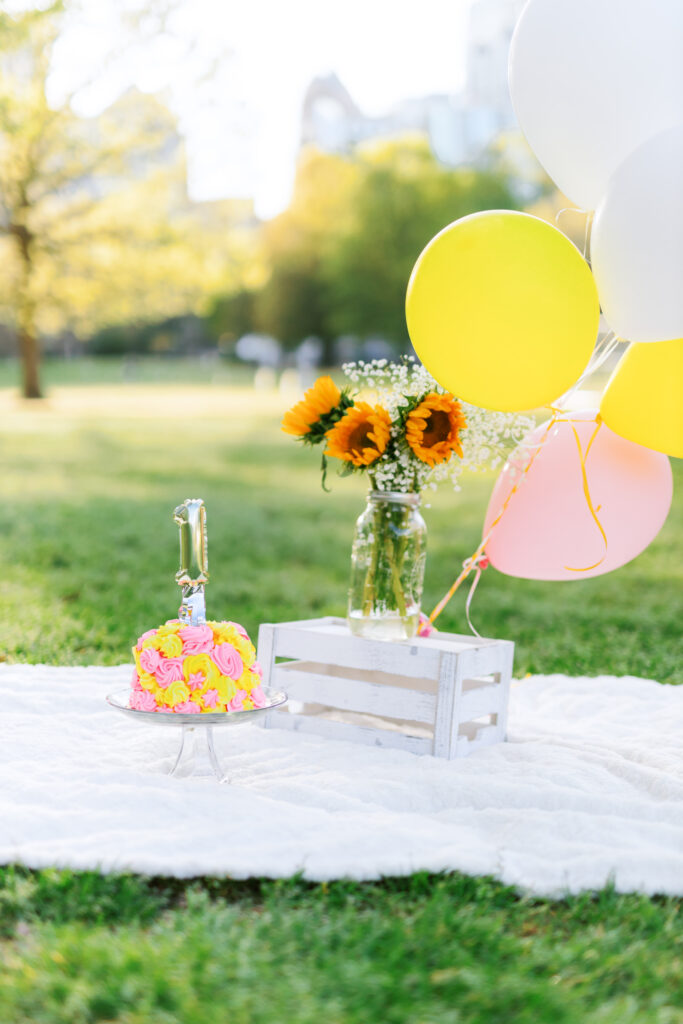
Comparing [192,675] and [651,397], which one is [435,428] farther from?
[192,675]

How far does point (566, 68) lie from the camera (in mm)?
2494

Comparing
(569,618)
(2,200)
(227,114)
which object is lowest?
(569,618)

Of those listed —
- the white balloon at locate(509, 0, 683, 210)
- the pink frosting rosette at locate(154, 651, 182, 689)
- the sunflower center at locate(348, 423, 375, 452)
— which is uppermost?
the white balloon at locate(509, 0, 683, 210)

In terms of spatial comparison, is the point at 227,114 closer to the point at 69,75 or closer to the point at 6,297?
the point at 69,75

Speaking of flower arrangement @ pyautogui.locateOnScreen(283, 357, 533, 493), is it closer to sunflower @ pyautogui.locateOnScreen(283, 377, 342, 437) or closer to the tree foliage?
sunflower @ pyautogui.locateOnScreen(283, 377, 342, 437)

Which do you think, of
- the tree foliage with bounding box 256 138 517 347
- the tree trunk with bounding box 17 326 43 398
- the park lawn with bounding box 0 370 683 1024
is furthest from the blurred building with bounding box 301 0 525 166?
the park lawn with bounding box 0 370 683 1024

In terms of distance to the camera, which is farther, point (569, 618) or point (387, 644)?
point (569, 618)

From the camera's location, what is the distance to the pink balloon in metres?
2.85

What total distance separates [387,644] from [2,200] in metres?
12.5

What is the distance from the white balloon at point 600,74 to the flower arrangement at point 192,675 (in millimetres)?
1379

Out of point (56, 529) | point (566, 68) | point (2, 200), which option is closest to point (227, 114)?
point (2, 200)

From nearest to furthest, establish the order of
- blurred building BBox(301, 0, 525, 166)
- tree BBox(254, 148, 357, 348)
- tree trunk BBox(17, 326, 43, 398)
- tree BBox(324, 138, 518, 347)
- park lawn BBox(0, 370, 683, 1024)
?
park lawn BBox(0, 370, 683, 1024), tree trunk BBox(17, 326, 43, 398), tree BBox(324, 138, 518, 347), tree BBox(254, 148, 357, 348), blurred building BBox(301, 0, 525, 166)

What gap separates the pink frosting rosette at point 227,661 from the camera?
7.46 ft

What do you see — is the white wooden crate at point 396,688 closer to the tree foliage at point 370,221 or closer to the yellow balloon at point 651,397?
the yellow balloon at point 651,397
